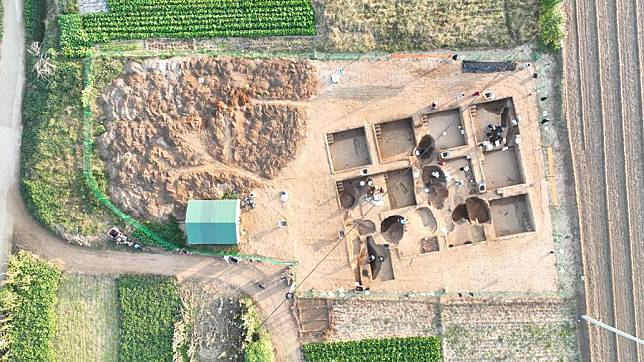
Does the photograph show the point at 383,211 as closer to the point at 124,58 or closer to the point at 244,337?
the point at 244,337

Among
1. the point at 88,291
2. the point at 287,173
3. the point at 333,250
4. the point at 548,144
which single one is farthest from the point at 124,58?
the point at 548,144

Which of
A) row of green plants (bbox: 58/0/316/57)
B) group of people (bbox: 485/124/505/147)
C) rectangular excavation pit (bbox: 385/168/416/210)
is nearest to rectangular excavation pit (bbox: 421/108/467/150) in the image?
group of people (bbox: 485/124/505/147)

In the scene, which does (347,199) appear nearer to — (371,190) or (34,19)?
(371,190)

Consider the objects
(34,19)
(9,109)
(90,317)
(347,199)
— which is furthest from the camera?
(34,19)

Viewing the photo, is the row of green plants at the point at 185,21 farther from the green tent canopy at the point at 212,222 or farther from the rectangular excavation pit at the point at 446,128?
the green tent canopy at the point at 212,222

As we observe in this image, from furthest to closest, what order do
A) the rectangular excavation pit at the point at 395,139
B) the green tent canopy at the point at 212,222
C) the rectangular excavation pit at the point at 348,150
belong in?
the rectangular excavation pit at the point at 348,150, the rectangular excavation pit at the point at 395,139, the green tent canopy at the point at 212,222

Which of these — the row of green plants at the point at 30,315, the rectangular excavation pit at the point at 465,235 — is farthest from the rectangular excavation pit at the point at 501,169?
the row of green plants at the point at 30,315

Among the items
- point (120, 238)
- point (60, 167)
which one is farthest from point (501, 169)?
point (60, 167)

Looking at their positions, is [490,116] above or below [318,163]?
above
